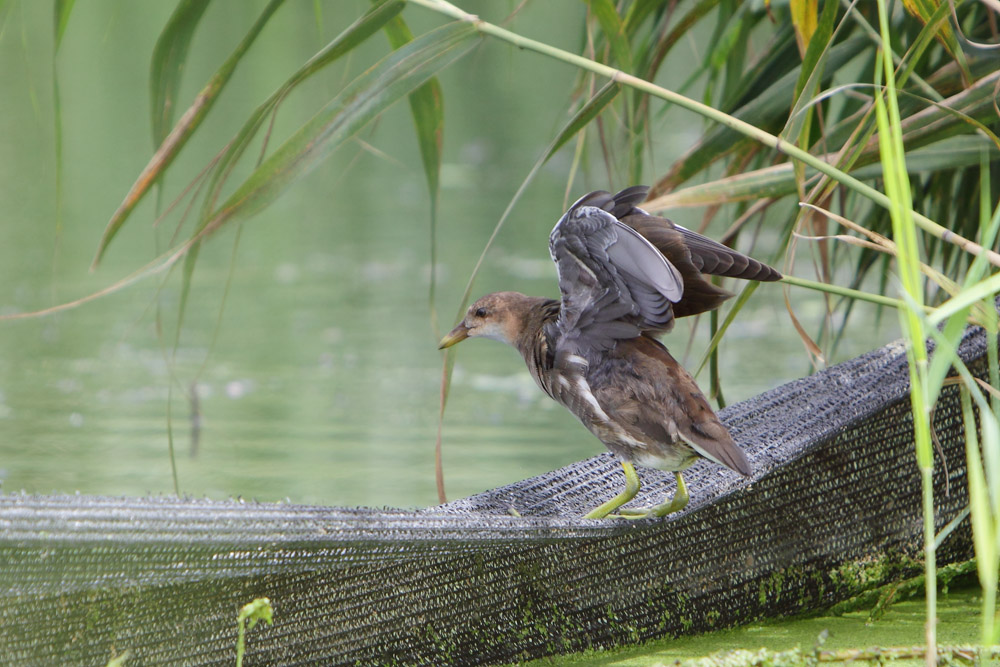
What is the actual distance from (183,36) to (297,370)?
341cm

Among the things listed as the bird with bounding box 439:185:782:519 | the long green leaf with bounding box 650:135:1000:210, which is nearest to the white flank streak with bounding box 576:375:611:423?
the bird with bounding box 439:185:782:519

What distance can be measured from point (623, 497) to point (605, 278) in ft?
1.55

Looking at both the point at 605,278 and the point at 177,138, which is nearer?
the point at 177,138

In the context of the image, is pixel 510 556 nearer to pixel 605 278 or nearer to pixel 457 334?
pixel 605 278

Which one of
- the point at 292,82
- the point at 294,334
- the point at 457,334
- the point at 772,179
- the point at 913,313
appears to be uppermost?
the point at 292,82

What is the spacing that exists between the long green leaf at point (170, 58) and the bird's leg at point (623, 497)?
1.07 meters

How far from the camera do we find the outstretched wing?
6.30 feet

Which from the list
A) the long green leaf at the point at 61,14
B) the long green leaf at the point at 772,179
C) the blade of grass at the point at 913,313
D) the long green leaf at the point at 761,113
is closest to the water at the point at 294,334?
the long green leaf at the point at 61,14

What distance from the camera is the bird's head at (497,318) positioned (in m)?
2.60

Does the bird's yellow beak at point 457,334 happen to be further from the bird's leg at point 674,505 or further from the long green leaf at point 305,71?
the long green leaf at point 305,71

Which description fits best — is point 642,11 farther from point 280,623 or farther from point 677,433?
point 280,623

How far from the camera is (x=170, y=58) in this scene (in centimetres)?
185

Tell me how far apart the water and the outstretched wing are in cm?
42

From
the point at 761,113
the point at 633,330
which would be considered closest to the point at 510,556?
the point at 633,330
